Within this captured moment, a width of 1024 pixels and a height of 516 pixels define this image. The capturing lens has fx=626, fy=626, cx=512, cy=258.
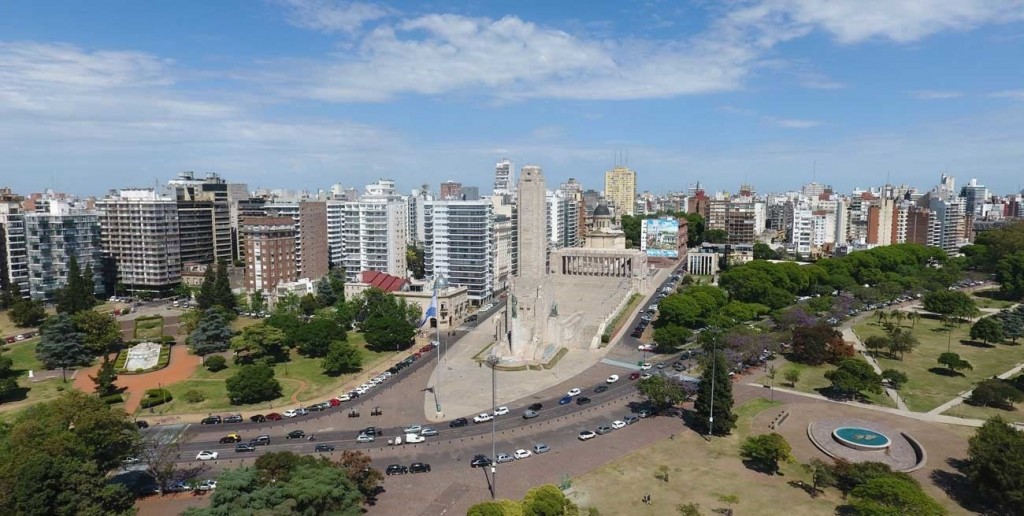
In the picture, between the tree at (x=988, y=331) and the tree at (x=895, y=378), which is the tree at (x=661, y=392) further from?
the tree at (x=988, y=331)

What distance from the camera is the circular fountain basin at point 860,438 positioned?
55062 millimetres

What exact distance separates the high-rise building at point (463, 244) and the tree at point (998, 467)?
8211 cm

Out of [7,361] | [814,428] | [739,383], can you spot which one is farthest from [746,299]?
[7,361]

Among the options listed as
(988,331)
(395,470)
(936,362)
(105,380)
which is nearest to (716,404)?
(395,470)

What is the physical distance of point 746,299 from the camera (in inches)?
4345

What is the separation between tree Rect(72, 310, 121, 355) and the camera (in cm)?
8550

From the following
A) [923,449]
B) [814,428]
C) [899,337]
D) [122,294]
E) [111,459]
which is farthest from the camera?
[122,294]

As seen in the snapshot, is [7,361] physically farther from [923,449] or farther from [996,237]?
[996,237]

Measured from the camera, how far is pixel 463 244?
118 m

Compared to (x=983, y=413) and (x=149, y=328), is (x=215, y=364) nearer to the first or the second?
(x=149, y=328)

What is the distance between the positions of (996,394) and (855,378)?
1347 centimetres

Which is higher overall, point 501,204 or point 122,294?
point 501,204

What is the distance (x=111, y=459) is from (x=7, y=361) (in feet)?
135

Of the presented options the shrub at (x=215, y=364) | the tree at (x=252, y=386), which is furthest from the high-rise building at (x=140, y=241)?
the tree at (x=252, y=386)
